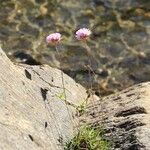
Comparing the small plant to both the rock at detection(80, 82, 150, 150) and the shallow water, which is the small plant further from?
the shallow water

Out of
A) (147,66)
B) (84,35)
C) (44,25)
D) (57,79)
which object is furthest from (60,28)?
(84,35)

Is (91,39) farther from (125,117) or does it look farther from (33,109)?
(33,109)

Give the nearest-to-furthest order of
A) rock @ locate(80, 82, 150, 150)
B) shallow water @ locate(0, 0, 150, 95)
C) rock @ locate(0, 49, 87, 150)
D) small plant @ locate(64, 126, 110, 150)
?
1. rock @ locate(0, 49, 87, 150)
2. rock @ locate(80, 82, 150, 150)
3. small plant @ locate(64, 126, 110, 150)
4. shallow water @ locate(0, 0, 150, 95)

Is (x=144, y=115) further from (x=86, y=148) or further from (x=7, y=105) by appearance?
(x=7, y=105)

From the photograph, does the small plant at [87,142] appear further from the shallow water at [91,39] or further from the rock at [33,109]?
the shallow water at [91,39]

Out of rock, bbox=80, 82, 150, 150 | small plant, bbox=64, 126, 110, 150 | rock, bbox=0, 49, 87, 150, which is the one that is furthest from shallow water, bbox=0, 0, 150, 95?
small plant, bbox=64, 126, 110, 150

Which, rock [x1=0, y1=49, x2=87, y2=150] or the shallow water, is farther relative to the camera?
the shallow water

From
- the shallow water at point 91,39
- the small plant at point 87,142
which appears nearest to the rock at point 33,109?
the small plant at point 87,142
